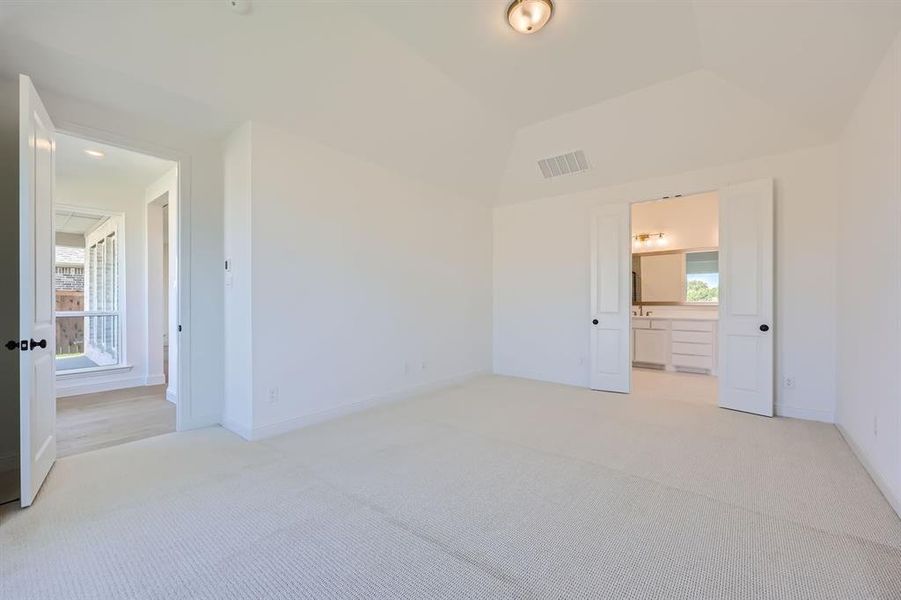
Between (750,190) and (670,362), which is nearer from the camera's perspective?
(750,190)

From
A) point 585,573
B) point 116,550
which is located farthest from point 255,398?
point 585,573

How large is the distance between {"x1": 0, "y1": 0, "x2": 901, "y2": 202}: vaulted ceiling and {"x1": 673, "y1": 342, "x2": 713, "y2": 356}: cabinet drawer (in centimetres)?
305

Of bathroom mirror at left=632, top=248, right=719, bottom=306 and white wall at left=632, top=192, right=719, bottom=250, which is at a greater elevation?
white wall at left=632, top=192, right=719, bottom=250

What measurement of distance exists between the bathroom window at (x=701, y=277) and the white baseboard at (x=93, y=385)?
8.24 metres

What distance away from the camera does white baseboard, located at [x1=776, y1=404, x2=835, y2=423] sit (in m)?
3.55

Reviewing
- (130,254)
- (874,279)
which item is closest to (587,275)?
(874,279)

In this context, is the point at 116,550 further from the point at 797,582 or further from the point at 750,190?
the point at 750,190

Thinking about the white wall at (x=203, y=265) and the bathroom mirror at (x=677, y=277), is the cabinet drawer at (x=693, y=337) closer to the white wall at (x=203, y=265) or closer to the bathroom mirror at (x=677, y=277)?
the bathroom mirror at (x=677, y=277)

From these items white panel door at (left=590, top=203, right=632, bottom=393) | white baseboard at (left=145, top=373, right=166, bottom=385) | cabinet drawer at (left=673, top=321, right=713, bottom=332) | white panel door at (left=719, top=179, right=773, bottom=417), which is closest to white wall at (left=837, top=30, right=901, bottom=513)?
white panel door at (left=719, top=179, right=773, bottom=417)

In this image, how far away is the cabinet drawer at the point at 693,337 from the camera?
5.85 metres

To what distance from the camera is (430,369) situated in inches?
190

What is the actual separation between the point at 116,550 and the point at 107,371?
166 inches

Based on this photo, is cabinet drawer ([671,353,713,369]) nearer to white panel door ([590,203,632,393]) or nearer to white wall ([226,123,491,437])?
white panel door ([590,203,632,393])

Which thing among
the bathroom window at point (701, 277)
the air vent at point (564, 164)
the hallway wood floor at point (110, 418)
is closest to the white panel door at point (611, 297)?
the air vent at point (564, 164)
